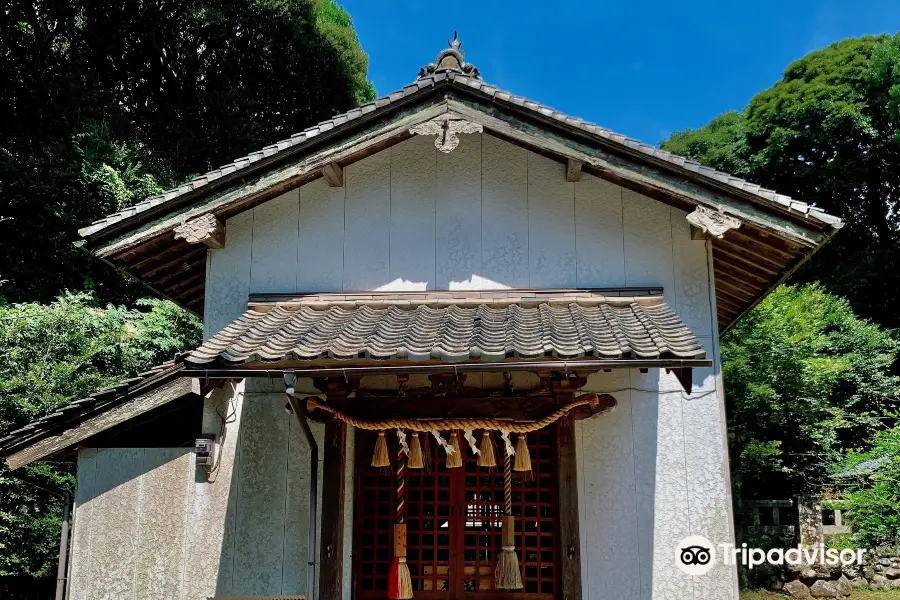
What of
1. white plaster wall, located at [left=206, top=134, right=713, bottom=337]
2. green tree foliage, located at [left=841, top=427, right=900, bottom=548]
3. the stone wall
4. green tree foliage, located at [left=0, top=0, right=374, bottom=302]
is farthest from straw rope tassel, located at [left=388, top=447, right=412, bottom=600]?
green tree foliage, located at [left=0, top=0, right=374, bottom=302]

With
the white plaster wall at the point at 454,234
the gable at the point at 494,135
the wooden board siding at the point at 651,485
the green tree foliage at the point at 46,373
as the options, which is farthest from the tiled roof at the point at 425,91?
the green tree foliage at the point at 46,373

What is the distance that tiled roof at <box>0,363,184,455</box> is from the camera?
718cm

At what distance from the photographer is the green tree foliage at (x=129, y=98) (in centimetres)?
1894

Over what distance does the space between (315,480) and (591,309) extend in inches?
131

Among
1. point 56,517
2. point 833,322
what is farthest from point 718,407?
point 833,322

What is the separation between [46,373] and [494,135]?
9916 millimetres

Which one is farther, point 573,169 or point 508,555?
point 573,169

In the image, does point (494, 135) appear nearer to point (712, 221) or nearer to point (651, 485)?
point (712, 221)

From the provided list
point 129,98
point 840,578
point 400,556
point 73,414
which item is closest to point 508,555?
point 400,556

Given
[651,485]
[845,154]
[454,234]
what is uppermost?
[845,154]

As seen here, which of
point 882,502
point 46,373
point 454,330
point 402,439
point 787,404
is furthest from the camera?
point 787,404

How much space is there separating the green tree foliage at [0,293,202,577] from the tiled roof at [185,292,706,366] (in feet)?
24.2

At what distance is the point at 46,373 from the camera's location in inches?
508

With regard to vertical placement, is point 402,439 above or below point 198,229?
below
